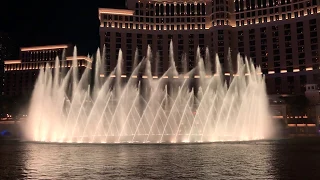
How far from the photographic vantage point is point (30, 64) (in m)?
122

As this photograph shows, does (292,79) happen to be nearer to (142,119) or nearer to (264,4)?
(264,4)

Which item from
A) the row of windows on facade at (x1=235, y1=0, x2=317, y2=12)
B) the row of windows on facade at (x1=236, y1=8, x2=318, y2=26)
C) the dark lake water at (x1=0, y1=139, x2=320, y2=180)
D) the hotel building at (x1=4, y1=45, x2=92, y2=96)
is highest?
the row of windows on facade at (x1=235, y1=0, x2=317, y2=12)

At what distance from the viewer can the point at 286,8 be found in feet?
334

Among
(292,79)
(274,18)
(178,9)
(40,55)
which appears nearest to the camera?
(292,79)

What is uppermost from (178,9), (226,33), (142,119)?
(178,9)

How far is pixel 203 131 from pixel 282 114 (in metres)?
29.2

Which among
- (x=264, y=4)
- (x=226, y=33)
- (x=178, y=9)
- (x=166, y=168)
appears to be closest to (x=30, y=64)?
(x=178, y=9)

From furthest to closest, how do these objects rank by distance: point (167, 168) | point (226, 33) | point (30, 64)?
point (30, 64) → point (226, 33) → point (167, 168)

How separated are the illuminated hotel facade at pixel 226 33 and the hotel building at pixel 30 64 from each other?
838 inches

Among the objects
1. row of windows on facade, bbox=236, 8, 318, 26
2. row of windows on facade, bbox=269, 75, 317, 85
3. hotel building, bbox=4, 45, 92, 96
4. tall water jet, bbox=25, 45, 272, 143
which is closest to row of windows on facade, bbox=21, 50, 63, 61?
hotel building, bbox=4, 45, 92, 96

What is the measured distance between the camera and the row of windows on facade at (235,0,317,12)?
325ft

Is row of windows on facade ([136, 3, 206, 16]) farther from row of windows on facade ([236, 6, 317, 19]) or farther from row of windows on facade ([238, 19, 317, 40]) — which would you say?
row of windows on facade ([238, 19, 317, 40])

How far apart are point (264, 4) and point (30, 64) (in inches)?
3564

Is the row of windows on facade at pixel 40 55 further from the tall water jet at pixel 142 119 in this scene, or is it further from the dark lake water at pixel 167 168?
the dark lake water at pixel 167 168
